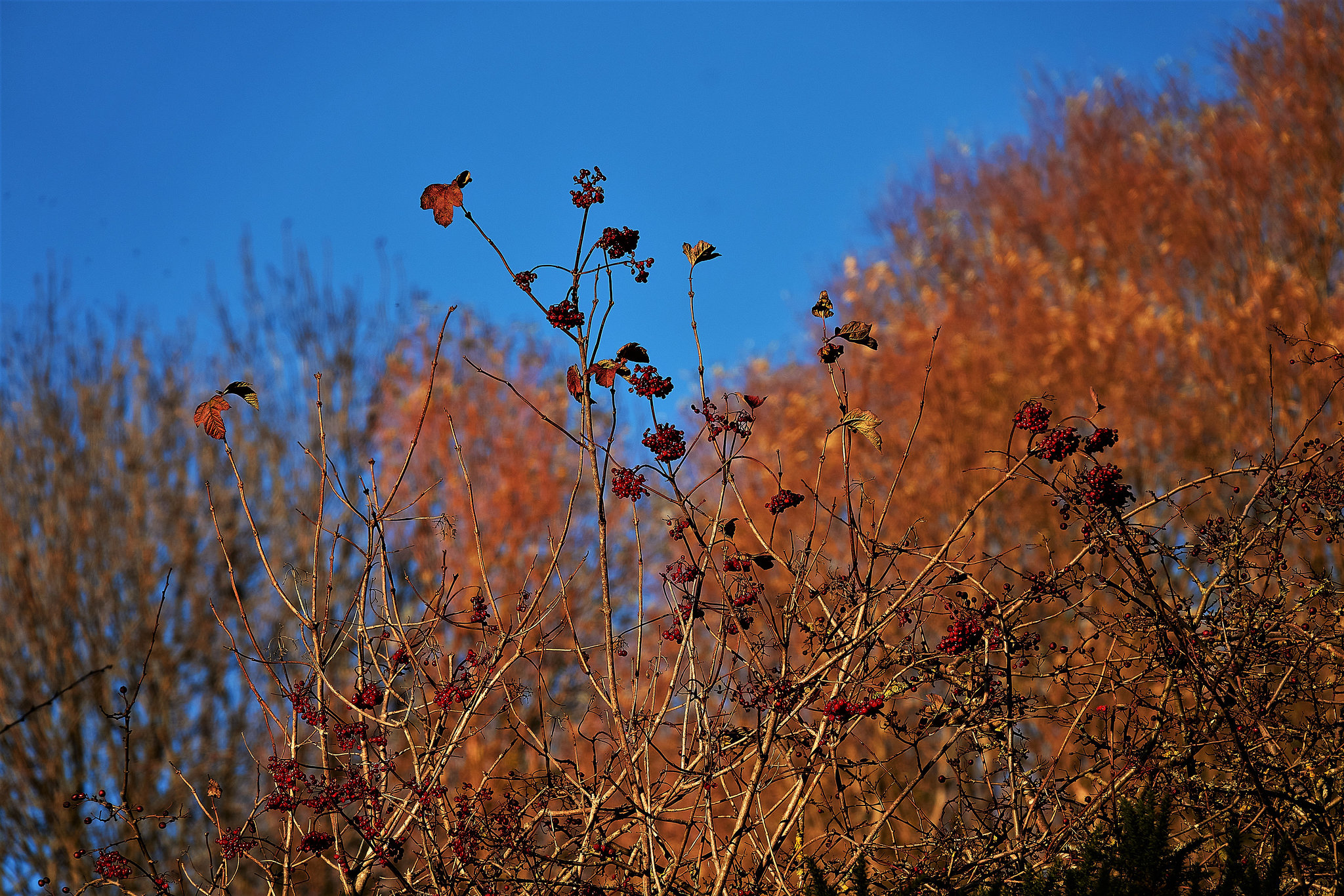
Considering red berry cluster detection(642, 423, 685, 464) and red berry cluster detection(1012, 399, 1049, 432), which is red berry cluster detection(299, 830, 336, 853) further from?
red berry cluster detection(1012, 399, 1049, 432)

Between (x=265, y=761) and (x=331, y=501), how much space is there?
3473mm

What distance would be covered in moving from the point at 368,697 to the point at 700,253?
1145 millimetres

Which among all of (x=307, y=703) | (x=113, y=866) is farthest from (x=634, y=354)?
(x=113, y=866)

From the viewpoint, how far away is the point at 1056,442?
1906 mm

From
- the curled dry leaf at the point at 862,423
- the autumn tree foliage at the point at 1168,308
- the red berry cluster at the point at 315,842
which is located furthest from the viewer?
the autumn tree foliage at the point at 1168,308

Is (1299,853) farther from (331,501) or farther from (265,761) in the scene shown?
(331,501)

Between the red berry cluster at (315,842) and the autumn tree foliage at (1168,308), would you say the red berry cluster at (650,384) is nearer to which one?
the red berry cluster at (315,842)

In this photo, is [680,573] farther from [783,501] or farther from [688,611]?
[783,501]

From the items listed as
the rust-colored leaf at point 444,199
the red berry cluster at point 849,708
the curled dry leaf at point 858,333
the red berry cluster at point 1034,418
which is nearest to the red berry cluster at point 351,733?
the red berry cluster at point 849,708

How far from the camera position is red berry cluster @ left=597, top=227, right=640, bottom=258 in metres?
2.11

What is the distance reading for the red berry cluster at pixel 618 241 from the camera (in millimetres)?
2109

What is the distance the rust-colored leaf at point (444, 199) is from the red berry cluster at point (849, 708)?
1292 millimetres

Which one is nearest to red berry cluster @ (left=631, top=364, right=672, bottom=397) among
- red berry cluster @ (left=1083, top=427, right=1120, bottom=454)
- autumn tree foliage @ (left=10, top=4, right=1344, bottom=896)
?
autumn tree foliage @ (left=10, top=4, right=1344, bottom=896)

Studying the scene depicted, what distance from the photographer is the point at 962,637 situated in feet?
6.13
